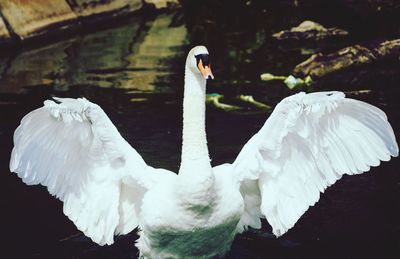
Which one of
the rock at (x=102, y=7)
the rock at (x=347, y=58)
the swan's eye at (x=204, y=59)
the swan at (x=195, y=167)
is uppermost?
the swan's eye at (x=204, y=59)

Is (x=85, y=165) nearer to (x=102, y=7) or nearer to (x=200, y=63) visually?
(x=200, y=63)

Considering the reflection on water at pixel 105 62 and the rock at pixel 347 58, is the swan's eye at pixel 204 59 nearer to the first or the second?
the reflection on water at pixel 105 62

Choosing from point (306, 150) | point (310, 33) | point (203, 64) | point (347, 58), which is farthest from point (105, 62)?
point (203, 64)

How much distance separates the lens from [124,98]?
554 inches

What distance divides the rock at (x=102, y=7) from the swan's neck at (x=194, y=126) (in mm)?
17982

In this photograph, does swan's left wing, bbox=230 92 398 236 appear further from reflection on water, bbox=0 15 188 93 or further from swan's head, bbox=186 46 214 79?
reflection on water, bbox=0 15 188 93

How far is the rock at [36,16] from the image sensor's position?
66.9ft

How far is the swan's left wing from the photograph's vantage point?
20.7 ft

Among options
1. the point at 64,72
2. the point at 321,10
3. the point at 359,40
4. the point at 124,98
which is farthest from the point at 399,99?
the point at 321,10

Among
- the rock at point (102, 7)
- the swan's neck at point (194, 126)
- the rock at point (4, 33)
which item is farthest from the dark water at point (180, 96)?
the swan's neck at point (194, 126)

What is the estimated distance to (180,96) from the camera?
14211 millimetres

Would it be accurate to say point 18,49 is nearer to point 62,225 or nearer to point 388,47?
point 388,47

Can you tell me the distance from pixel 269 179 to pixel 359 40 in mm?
13386

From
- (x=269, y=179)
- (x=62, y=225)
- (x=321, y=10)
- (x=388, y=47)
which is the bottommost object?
(x=321, y=10)
